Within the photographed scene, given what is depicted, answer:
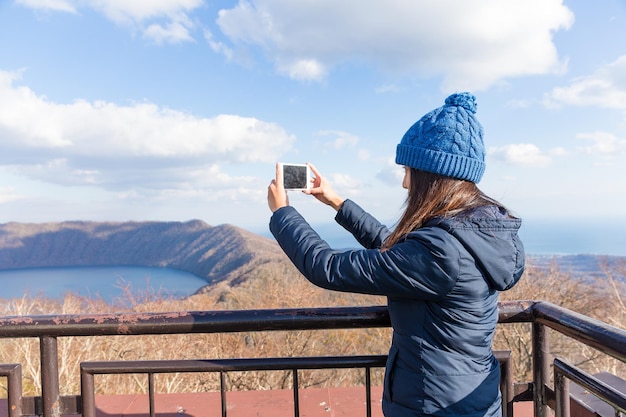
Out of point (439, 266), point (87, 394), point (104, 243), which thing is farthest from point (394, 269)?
point (104, 243)

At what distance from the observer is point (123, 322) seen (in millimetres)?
1490

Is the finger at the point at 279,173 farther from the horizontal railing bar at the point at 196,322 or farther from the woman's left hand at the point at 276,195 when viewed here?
the horizontal railing bar at the point at 196,322

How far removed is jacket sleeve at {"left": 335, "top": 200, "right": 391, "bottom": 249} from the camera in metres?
1.67

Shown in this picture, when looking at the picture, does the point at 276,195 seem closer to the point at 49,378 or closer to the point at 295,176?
the point at 295,176

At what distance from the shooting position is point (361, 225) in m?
1.70

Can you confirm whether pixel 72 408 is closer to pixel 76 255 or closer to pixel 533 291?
pixel 533 291

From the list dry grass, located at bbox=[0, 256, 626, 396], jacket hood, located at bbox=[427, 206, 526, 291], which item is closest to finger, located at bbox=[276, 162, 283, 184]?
jacket hood, located at bbox=[427, 206, 526, 291]

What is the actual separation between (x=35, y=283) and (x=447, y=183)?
63.7 meters

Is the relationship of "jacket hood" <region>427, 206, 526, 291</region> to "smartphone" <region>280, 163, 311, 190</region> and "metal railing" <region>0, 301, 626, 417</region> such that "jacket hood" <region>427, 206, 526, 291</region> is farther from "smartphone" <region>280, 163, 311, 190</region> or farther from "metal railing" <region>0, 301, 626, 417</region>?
"smartphone" <region>280, 163, 311, 190</region>

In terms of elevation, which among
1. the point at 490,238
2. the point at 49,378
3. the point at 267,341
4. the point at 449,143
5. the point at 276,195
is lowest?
the point at 267,341

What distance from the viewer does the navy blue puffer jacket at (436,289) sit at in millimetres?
1070

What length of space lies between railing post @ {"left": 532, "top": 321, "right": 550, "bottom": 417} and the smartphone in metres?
0.96

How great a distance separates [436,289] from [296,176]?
0.69 m

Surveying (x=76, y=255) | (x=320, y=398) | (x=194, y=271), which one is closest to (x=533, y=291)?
(x=320, y=398)
